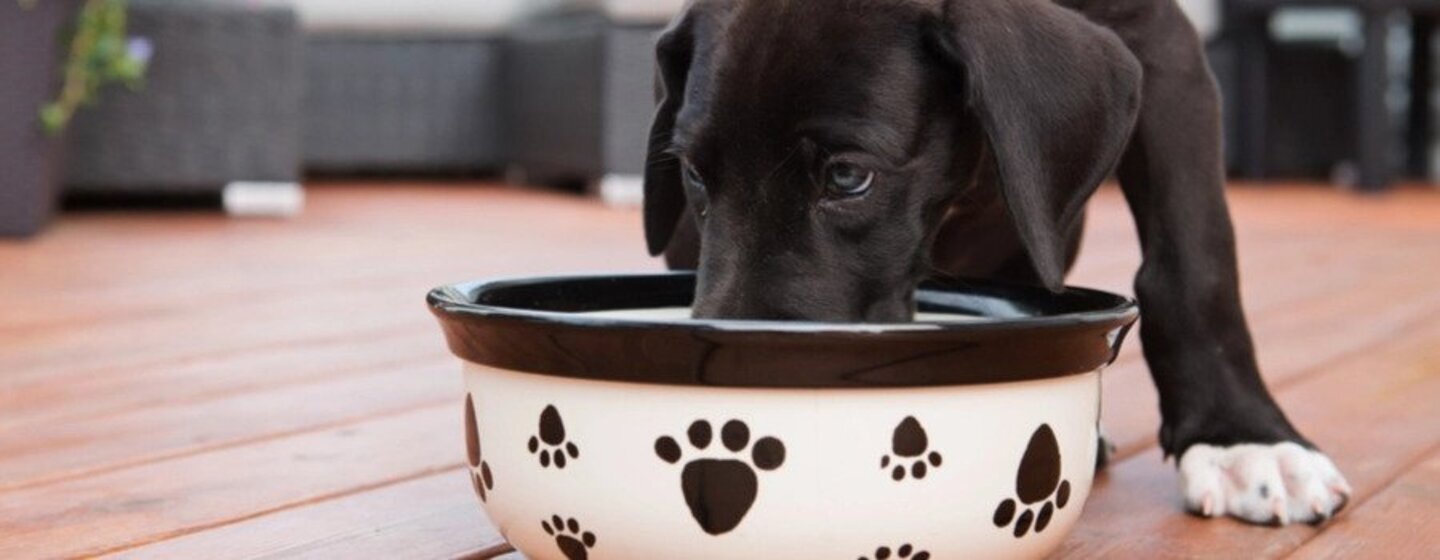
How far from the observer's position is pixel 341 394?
2.11 meters

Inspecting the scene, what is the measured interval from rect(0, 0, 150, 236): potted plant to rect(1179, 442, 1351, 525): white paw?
123 inches

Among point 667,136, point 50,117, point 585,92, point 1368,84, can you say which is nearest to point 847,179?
point 667,136

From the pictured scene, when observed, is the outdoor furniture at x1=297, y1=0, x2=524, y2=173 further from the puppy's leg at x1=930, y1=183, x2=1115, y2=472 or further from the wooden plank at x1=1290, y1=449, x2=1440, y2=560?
the wooden plank at x1=1290, y1=449, x2=1440, y2=560

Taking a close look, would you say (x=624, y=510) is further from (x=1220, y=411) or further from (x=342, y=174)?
(x=342, y=174)

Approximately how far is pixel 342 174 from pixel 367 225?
7.43 feet

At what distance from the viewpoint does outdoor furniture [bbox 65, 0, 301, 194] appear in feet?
15.9

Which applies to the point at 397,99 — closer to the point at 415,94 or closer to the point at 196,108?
the point at 415,94

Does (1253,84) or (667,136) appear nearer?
(667,136)

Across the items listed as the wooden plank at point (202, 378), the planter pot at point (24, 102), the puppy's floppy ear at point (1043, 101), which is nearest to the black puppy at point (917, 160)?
the puppy's floppy ear at point (1043, 101)

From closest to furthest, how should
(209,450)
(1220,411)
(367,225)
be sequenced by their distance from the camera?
1. (1220,411)
2. (209,450)
3. (367,225)

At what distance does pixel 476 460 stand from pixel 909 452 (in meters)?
0.29

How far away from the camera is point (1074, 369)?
3.88 feet

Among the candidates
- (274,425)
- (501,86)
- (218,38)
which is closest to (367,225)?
(218,38)

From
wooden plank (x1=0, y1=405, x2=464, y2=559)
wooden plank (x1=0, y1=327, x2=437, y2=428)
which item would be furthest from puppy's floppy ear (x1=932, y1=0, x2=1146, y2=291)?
wooden plank (x1=0, y1=327, x2=437, y2=428)
